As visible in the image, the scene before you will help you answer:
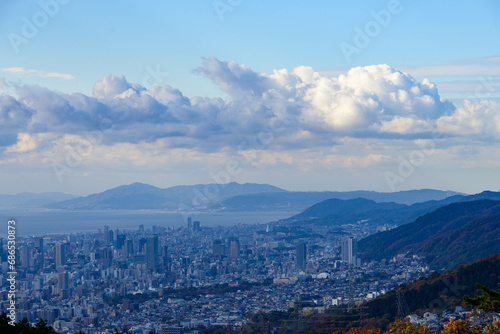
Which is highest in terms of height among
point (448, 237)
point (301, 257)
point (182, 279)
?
point (448, 237)

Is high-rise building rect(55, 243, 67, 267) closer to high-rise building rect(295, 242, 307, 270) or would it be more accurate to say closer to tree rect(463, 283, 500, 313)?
high-rise building rect(295, 242, 307, 270)

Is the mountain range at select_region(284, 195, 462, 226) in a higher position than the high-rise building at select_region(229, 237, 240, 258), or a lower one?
higher

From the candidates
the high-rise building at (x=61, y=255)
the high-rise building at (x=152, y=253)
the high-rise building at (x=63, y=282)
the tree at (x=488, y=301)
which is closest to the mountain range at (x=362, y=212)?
the high-rise building at (x=152, y=253)

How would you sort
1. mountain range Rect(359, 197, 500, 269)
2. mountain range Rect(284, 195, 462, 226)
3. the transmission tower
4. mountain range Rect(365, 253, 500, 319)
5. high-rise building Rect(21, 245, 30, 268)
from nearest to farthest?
the transmission tower
mountain range Rect(365, 253, 500, 319)
mountain range Rect(359, 197, 500, 269)
high-rise building Rect(21, 245, 30, 268)
mountain range Rect(284, 195, 462, 226)

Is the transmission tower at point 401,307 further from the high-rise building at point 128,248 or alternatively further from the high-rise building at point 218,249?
the high-rise building at point 128,248

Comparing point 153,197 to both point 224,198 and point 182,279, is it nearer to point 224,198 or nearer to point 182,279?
point 224,198

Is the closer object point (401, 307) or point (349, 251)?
point (401, 307)

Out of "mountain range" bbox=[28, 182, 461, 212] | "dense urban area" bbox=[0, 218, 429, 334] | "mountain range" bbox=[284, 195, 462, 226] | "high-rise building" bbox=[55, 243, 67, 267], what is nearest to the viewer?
"dense urban area" bbox=[0, 218, 429, 334]

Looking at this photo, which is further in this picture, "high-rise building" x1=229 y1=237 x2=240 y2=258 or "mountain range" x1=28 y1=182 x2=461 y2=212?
"mountain range" x1=28 y1=182 x2=461 y2=212

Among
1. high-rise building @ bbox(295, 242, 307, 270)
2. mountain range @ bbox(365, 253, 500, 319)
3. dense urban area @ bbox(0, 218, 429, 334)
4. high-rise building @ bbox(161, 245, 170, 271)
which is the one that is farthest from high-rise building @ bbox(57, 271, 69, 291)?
mountain range @ bbox(365, 253, 500, 319)

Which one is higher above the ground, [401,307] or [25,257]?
[401,307]

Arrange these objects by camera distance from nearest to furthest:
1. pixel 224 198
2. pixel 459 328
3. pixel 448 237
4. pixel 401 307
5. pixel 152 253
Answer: pixel 459 328, pixel 401 307, pixel 448 237, pixel 152 253, pixel 224 198

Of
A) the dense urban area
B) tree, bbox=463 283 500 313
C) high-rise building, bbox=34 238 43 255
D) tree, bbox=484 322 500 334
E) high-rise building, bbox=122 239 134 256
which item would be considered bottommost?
the dense urban area

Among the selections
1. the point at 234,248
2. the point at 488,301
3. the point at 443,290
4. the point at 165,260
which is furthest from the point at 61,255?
the point at 488,301
